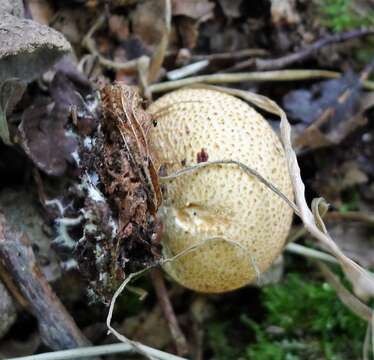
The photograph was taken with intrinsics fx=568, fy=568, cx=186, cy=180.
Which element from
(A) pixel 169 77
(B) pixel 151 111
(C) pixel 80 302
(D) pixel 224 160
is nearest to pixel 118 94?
(B) pixel 151 111

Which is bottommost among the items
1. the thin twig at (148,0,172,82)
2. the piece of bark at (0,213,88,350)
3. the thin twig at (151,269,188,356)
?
the thin twig at (151,269,188,356)

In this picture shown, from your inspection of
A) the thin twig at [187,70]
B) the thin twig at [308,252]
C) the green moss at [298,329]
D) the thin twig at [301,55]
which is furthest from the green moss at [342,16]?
the green moss at [298,329]

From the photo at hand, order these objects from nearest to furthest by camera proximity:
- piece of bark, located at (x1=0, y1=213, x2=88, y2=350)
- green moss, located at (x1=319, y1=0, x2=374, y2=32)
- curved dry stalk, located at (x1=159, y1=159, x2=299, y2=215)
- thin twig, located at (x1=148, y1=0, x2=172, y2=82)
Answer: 1. curved dry stalk, located at (x1=159, y1=159, x2=299, y2=215)
2. piece of bark, located at (x1=0, y1=213, x2=88, y2=350)
3. thin twig, located at (x1=148, y1=0, x2=172, y2=82)
4. green moss, located at (x1=319, y1=0, x2=374, y2=32)

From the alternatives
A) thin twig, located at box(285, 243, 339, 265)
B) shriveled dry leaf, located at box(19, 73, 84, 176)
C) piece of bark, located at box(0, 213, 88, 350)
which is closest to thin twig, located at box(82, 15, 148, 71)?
shriveled dry leaf, located at box(19, 73, 84, 176)

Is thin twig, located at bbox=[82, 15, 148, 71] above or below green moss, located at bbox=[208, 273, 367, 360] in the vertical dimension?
above

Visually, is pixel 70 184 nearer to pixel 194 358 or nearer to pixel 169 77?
pixel 169 77

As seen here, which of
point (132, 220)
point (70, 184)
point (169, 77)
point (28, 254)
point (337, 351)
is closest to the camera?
point (132, 220)

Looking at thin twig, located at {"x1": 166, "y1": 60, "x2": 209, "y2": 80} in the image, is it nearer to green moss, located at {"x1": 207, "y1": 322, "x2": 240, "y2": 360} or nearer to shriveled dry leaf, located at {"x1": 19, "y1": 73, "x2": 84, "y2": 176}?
shriveled dry leaf, located at {"x1": 19, "y1": 73, "x2": 84, "y2": 176}

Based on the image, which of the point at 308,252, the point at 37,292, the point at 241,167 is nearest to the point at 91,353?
the point at 37,292
